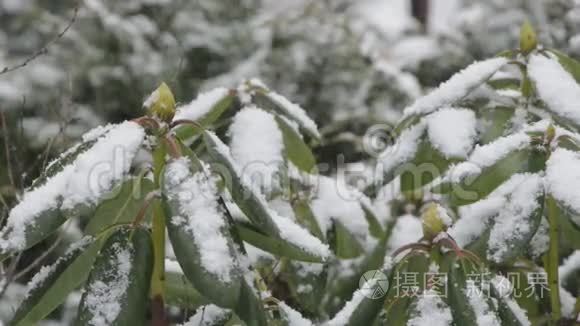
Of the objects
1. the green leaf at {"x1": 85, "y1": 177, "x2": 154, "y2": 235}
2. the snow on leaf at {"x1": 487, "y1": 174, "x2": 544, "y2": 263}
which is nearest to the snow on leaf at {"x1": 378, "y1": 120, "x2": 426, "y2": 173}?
the snow on leaf at {"x1": 487, "y1": 174, "x2": 544, "y2": 263}

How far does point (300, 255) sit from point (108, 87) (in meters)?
2.79

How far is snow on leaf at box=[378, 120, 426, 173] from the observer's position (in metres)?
1.28

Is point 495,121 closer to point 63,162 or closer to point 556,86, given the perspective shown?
point 556,86

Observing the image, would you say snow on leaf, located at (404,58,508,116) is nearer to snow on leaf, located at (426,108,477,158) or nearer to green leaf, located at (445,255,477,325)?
snow on leaf, located at (426,108,477,158)

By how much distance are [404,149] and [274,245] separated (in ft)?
1.32

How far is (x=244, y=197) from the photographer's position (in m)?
0.92

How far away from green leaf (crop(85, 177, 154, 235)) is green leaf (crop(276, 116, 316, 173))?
1.26 feet

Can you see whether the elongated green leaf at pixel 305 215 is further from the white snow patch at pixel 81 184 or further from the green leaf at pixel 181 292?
the white snow patch at pixel 81 184

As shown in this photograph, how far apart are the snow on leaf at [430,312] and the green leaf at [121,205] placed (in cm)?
38

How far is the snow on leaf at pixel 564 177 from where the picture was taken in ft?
3.12

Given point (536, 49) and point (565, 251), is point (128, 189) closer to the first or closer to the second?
point (536, 49)

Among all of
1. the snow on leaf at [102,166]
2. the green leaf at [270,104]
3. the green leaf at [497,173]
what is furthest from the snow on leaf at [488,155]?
the snow on leaf at [102,166]

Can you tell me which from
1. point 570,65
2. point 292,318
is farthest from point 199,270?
point 570,65

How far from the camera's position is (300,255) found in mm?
967
